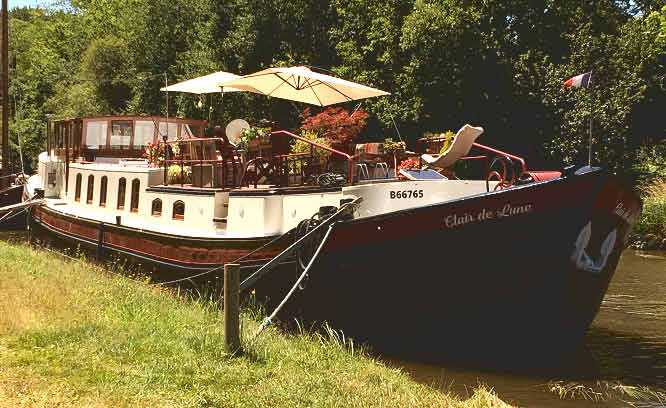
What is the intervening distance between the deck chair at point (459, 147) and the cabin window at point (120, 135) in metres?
8.46

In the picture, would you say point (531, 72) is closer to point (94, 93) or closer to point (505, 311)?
point (505, 311)

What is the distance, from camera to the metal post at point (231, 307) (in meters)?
7.67

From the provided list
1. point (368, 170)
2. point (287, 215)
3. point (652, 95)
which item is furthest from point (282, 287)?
point (652, 95)

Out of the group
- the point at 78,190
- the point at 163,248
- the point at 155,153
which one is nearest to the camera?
the point at 163,248

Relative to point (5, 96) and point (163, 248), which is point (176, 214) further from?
point (5, 96)

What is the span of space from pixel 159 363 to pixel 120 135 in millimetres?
10717

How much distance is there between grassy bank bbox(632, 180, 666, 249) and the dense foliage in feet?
15.9

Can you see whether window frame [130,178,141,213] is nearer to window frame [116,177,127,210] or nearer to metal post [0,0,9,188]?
window frame [116,177,127,210]

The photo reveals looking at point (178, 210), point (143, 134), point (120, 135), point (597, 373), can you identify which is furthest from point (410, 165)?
point (120, 135)

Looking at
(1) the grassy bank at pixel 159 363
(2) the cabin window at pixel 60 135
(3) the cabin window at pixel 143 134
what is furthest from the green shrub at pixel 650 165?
(1) the grassy bank at pixel 159 363

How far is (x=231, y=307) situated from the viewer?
25.1 feet

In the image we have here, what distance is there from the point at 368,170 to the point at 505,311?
390 cm

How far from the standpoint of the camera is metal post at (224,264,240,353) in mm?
7668

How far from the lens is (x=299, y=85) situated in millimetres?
12945
